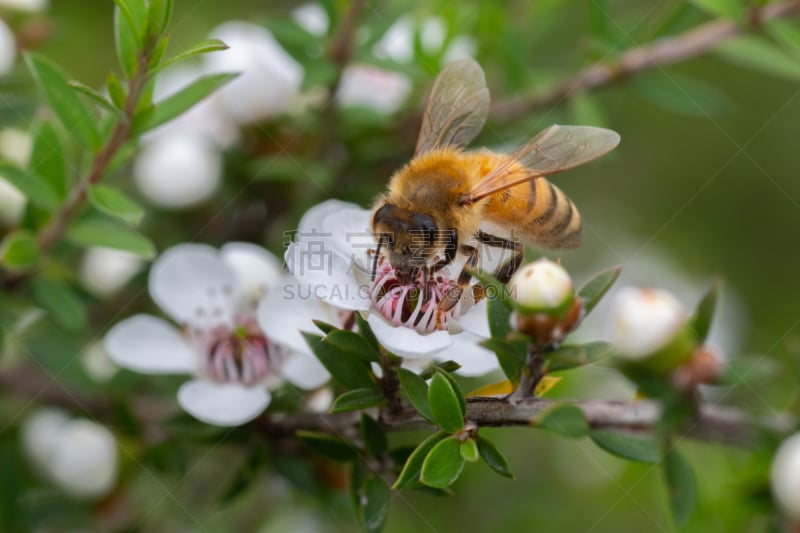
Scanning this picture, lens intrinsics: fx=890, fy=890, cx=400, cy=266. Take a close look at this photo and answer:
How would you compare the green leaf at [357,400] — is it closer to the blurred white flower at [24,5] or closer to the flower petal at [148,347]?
the flower petal at [148,347]

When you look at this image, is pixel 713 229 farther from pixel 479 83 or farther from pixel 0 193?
pixel 0 193

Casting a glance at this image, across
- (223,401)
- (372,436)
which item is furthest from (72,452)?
(372,436)

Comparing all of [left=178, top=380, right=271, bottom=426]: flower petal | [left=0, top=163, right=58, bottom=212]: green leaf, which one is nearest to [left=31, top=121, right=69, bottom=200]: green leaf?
[left=0, top=163, right=58, bottom=212]: green leaf

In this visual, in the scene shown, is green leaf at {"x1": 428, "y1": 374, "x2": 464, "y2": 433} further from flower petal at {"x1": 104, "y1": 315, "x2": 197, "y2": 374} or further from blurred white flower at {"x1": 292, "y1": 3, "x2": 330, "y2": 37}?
blurred white flower at {"x1": 292, "y1": 3, "x2": 330, "y2": 37}

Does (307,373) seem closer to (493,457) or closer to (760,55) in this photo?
(493,457)

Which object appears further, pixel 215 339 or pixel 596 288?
pixel 215 339

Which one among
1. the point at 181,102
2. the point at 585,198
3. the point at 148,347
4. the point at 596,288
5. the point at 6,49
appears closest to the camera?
the point at 596,288

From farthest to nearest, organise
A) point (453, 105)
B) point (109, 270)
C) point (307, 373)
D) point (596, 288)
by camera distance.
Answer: point (109, 270), point (453, 105), point (307, 373), point (596, 288)
